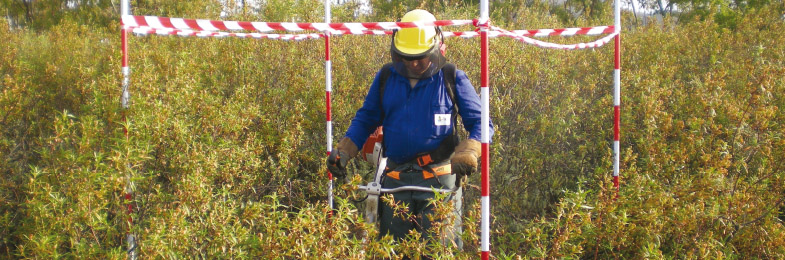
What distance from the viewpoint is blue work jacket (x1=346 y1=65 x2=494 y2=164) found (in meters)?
3.31

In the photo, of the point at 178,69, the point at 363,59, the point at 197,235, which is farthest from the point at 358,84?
the point at 197,235

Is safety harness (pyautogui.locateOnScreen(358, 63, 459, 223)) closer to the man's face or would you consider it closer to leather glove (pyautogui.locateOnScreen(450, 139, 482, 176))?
the man's face

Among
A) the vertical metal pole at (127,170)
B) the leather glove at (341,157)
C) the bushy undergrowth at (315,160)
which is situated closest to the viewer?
the bushy undergrowth at (315,160)

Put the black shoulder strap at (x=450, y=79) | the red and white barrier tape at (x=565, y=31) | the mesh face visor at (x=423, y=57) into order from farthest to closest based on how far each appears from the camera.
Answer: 1. the red and white barrier tape at (x=565, y=31)
2. the black shoulder strap at (x=450, y=79)
3. the mesh face visor at (x=423, y=57)

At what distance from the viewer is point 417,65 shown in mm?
3291

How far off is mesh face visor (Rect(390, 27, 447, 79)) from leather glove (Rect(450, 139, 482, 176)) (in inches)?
18.1

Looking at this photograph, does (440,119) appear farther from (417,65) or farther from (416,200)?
(416,200)

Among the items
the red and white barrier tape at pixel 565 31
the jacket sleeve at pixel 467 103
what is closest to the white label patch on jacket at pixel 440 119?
the jacket sleeve at pixel 467 103

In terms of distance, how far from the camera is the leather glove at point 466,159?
3.07 meters

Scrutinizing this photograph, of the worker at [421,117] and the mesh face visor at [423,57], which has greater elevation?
the mesh face visor at [423,57]

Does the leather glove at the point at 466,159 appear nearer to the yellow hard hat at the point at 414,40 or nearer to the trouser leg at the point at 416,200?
the trouser leg at the point at 416,200

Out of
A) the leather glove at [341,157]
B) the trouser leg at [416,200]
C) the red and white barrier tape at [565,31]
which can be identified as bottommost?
the trouser leg at [416,200]

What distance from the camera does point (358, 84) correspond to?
236 inches

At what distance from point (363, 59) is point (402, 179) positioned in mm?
3036
